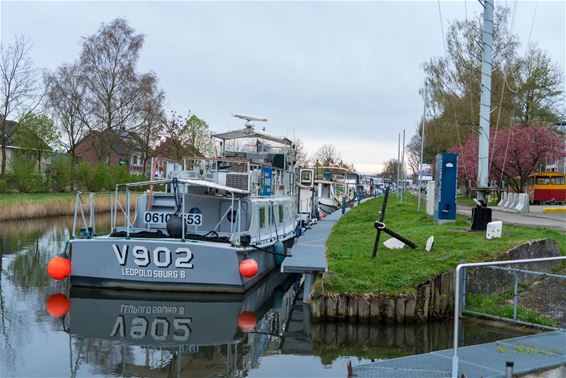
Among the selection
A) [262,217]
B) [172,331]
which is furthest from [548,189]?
[172,331]

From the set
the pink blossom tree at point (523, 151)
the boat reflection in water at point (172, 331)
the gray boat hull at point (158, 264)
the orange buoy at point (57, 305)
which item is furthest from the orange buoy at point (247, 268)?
the pink blossom tree at point (523, 151)

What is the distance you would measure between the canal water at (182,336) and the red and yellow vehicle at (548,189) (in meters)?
29.3

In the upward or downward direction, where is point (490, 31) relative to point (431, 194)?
upward

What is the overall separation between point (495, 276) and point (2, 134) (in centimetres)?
4029

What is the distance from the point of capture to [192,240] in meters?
14.6

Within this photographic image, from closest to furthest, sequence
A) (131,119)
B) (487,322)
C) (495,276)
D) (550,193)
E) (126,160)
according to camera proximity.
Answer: (487,322)
(495,276)
(550,193)
(131,119)
(126,160)

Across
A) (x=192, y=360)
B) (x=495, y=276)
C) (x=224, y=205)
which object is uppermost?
(x=224, y=205)

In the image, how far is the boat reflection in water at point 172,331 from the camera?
1008 centimetres

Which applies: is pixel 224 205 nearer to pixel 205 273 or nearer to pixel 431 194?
pixel 205 273

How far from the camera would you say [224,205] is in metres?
17.8

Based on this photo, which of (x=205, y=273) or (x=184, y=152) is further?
(x=184, y=152)

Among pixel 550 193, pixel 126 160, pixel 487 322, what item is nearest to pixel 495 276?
pixel 487 322

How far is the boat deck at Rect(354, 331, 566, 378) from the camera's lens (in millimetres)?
7867

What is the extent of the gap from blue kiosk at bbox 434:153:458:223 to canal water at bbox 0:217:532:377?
767 centimetres
